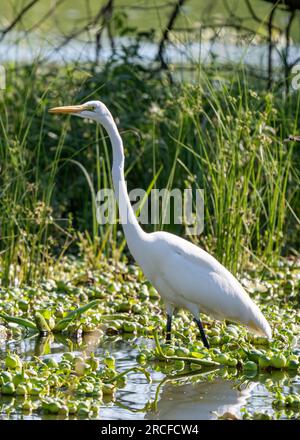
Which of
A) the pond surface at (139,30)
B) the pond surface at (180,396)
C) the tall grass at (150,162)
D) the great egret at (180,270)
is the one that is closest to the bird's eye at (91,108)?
the great egret at (180,270)

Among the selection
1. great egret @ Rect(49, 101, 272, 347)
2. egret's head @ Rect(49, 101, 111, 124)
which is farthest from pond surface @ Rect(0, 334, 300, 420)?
egret's head @ Rect(49, 101, 111, 124)

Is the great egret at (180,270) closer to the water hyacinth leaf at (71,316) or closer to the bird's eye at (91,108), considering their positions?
the bird's eye at (91,108)

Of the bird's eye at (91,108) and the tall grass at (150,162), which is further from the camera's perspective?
the tall grass at (150,162)

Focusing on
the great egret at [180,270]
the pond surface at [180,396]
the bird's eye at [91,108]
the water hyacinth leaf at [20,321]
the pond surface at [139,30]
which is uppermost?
the pond surface at [139,30]

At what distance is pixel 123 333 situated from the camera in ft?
17.3

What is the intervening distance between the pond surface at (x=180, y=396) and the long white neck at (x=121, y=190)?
59 centimetres

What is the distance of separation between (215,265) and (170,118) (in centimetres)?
287

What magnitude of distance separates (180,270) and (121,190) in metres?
0.50

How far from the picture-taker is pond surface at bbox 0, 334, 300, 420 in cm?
386

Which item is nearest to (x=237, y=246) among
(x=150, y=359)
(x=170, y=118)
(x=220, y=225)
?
(x=220, y=225)

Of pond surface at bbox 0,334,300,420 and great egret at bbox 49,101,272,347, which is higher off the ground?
great egret at bbox 49,101,272,347

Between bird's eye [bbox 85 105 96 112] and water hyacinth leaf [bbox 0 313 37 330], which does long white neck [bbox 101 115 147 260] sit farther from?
water hyacinth leaf [bbox 0 313 37 330]

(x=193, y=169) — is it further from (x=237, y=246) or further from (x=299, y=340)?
(x=299, y=340)

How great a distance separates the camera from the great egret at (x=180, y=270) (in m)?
4.81
